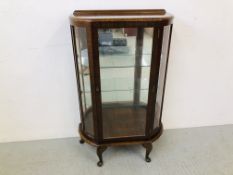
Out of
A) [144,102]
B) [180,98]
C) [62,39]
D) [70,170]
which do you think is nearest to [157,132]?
[144,102]

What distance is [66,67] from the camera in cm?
157

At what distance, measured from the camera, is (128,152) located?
1.71m

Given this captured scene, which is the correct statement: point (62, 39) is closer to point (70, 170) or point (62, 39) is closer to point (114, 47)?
point (114, 47)

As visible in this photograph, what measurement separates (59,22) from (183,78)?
1.13 metres

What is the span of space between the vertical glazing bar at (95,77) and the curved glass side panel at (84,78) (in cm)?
6

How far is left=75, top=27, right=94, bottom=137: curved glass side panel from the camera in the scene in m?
1.25

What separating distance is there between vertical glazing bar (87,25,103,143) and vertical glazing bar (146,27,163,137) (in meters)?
0.35

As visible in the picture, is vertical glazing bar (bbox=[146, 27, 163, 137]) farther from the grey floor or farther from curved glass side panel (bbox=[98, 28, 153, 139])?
the grey floor

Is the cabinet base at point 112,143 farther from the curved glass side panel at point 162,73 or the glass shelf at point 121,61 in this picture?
the glass shelf at point 121,61

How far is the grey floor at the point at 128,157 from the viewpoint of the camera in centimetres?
154

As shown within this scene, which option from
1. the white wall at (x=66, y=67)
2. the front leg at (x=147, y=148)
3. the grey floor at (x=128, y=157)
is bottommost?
the grey floor at (x=128, y=157)

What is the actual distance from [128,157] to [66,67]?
0.92 m

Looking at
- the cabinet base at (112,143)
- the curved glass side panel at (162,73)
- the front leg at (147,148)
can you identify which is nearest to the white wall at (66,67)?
the curved glass side panel at (162,73)

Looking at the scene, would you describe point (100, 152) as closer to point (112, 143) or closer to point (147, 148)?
point (112, 143)
